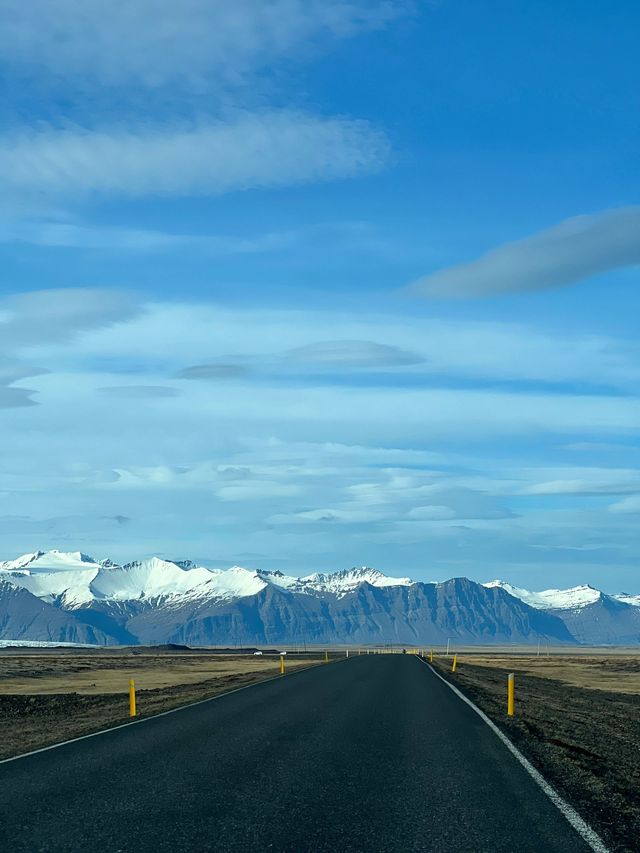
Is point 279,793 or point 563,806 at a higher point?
point 279,793

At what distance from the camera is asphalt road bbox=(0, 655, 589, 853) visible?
31.5ft

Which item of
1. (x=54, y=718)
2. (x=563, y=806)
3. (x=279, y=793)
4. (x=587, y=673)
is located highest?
(x=279, y=793)

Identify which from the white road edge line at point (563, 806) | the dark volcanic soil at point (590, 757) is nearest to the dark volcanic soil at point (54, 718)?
the white road edge line at point (563, 806)

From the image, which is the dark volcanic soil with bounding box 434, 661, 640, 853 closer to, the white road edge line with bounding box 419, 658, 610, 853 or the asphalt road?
the white road edge line with bounding box 419, 658, 610, 853

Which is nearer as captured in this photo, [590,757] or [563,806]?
[563,806]

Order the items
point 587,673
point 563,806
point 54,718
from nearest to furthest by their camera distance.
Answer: point 563,806
point 54,718
point 587,673

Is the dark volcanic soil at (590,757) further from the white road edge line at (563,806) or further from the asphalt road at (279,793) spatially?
the asphalt road at (279,793)

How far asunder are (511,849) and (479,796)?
116 inches

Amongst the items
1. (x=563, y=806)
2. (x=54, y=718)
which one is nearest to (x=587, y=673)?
(x=54, y=718)

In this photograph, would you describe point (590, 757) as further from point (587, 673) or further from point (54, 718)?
point (587, 673)

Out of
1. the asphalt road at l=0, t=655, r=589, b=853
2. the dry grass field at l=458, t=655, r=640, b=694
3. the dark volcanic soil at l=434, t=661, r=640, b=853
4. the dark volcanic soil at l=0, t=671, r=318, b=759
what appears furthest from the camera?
the dry grass field at l=458, t=655, r=640, b=694

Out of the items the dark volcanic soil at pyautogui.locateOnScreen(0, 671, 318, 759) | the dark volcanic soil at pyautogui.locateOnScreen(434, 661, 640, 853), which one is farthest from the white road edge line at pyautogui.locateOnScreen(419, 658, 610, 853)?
the dark volcanic soil at pyautogui.locateOnScreen(0, 671, 318, 759)

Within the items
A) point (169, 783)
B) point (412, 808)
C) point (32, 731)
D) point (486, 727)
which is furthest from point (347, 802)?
point (32, 731)

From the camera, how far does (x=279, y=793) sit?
12047mm
